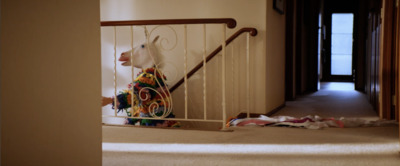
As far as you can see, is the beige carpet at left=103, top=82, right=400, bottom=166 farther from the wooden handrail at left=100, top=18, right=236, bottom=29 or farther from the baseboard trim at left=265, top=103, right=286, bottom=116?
the baseboard trim at left=265, top=103, right=286, bottom=116

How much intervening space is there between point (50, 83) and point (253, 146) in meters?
1.41

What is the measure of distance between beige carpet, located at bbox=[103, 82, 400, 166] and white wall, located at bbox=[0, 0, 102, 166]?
67 cm

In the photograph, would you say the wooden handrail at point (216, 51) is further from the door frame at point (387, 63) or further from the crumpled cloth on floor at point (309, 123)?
the door frame at point (387, 63)

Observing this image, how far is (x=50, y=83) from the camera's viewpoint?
118 centimetres

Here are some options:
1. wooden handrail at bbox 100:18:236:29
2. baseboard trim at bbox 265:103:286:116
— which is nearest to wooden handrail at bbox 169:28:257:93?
baseboard trim at bbox 265:103:286:116

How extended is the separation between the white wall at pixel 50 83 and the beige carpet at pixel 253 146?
0.67 meters

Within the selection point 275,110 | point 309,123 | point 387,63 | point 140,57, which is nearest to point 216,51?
point 140,57

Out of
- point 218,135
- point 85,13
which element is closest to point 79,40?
point 85,13

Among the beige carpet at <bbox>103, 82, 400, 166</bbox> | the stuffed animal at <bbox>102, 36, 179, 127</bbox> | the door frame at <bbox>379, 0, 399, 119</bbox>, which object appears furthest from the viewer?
the stuffed animal at <bbox>102, 36, 179, 127</bbox>

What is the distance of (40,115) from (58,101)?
8 centimetres

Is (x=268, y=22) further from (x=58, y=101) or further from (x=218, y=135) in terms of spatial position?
(x=58, y=101)

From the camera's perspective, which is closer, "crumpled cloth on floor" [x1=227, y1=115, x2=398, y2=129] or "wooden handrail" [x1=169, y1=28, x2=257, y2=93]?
"crumpled cloth on floor" [x1=227, y1=115, x2=398, y2=129]

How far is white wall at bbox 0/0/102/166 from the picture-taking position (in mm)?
1043

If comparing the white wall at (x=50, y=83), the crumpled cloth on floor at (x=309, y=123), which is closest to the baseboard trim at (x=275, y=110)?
the crumpled cloth on floor at (x=309, y=123)
